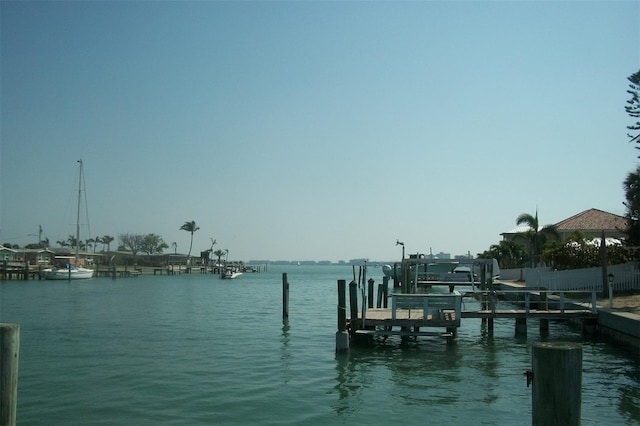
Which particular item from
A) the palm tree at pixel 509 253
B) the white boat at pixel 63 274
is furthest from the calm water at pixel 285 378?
the white boat at pixel 63 274

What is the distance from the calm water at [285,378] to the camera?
1402cm

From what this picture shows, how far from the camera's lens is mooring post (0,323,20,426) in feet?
22.7

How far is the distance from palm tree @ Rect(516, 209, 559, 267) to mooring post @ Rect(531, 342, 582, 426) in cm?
5351

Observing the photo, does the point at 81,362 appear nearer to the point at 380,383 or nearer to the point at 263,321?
the point at 380,383

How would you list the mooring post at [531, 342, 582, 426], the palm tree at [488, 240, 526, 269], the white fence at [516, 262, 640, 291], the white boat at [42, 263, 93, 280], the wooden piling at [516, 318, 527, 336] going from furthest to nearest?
the white boat at [42, 263, 93, 280] → the palm tree at [488, 240, 526, 269] → the white fence at [516, 262, 640, 291] → the wooden piling at [516, 318, 527, 336] → the mooring post at [531, 342, 582, 426]

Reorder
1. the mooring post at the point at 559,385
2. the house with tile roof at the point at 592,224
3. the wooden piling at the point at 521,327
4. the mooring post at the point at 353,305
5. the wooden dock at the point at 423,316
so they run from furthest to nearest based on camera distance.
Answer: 1. the house with tile roof at the point at 592,224
2. the wooden piling at the point at 521,327
3. the mooring post at the point at 353,305
4. the wooden dock at the point at 423,316
5. the mooring post at the point at 559,385

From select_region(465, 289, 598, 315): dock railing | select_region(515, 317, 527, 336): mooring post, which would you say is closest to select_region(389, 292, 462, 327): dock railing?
select_region(465, 289, 598, 315): dock railing

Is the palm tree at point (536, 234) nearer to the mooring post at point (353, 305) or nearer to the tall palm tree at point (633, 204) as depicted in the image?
the tall palm tree at point (633, 204)

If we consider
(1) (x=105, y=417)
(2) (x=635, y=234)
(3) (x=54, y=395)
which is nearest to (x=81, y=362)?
(3) (x=54, y=395)

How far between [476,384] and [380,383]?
8.66ft

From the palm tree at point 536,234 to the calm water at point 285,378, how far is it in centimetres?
2898

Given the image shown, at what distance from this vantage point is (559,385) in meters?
5.10

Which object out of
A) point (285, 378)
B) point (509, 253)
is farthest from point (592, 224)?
point (285, 378)

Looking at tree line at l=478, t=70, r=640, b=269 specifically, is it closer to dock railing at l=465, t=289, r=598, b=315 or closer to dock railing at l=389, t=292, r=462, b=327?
dock railing at l=465, t=289, r=598, b=315
